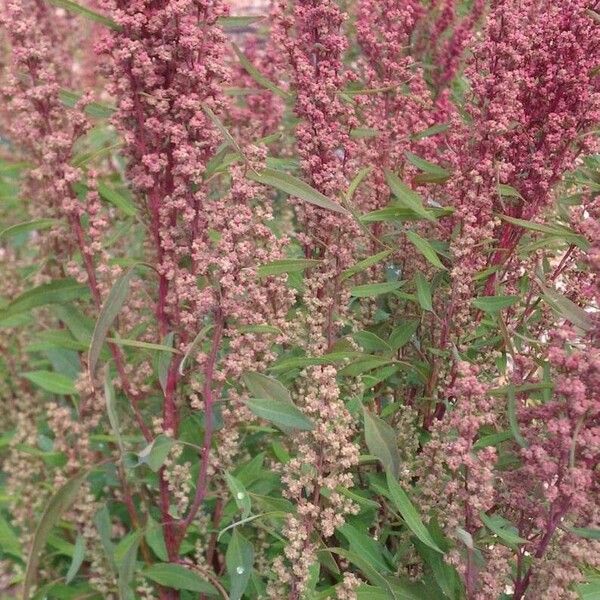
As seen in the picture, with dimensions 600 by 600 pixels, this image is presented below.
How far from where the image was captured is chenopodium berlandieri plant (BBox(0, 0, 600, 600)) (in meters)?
1.66

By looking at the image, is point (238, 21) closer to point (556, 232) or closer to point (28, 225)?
point (28, 225)

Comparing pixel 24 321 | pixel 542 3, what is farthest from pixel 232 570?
pixel 542 3

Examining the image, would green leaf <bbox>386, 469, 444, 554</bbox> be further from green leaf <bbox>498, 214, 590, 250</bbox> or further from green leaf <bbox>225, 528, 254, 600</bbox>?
green leaf <bbox>498, 214, 590, 250</bbox>

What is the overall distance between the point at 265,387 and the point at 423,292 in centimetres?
44

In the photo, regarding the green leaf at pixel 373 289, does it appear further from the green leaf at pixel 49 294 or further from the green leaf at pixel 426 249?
the green leaf at pixel 49 294

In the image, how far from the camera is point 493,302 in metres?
1.94

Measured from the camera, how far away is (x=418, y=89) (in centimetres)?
227

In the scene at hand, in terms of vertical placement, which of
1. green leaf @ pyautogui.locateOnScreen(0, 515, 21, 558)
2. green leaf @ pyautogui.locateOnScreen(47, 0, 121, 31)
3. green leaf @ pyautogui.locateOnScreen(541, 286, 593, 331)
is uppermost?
green leaf @ pyautogui.locateOnScreen(47, 0, 121, 31)

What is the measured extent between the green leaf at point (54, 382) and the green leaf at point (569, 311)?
1.28 m

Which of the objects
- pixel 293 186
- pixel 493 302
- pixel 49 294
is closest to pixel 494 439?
pixel 493 302

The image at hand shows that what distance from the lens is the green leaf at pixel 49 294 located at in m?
2.10

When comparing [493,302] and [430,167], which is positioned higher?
[430,167]

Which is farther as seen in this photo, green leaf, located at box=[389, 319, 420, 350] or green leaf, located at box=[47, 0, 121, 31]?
green leaf, located at box=[389, 319, 420, 350]

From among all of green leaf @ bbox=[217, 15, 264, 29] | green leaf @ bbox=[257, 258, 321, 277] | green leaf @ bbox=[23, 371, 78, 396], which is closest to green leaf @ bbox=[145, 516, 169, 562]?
green leaf @ bbox=[23, 371, 78, 396]
